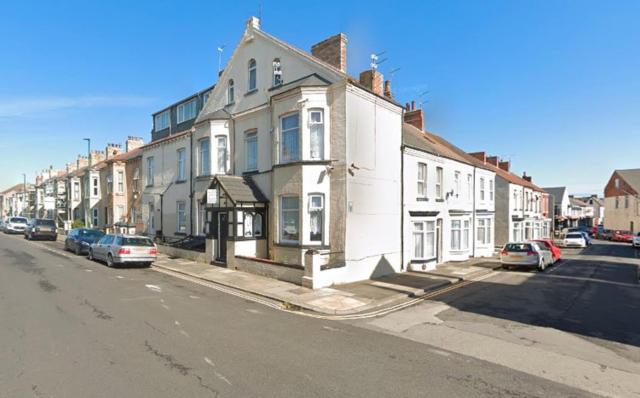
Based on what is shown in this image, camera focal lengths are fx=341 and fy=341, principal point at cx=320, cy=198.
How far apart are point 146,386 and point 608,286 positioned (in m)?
18.4

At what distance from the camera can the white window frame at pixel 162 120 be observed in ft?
93.9

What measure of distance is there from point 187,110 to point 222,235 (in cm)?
1322

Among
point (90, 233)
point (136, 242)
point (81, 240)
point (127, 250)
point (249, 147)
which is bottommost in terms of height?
point (81, 240)

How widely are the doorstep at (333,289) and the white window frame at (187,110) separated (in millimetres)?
13423

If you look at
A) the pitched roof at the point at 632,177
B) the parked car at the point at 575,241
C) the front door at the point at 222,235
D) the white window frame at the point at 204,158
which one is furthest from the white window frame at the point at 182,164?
the pitched roof at the point at 632,177

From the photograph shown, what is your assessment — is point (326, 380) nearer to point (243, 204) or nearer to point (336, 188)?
point (336, 188)

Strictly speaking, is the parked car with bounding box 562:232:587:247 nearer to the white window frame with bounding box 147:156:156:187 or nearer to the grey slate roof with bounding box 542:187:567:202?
the grey slate roof with bounding box 542:187:567:202

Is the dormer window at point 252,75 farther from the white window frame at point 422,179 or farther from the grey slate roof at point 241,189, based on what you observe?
the white window frame at point 422,179

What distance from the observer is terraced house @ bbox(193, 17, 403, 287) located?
14.5 m

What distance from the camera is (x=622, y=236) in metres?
52.9

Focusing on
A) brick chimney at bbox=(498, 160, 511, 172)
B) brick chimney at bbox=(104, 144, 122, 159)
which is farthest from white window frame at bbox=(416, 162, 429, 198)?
brick chimney at bbox=(104, 144, 122, 159)

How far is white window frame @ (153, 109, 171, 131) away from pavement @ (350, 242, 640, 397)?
25.6 metres

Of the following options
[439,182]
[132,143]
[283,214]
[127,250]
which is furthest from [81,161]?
[439,182]

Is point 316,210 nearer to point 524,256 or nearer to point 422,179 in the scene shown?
point 422,179
